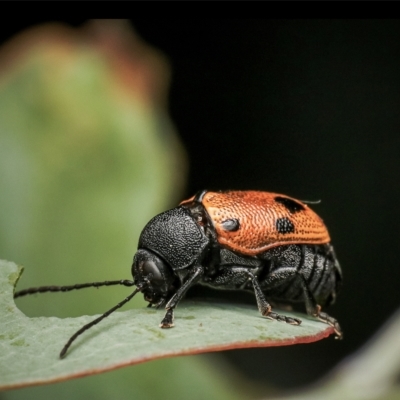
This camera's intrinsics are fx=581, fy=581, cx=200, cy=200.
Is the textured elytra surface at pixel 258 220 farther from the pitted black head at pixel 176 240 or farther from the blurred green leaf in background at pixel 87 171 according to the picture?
the blurred green leaf in background at pixel 87 171

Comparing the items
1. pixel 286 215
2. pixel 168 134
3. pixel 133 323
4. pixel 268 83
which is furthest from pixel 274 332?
pixel 268 83

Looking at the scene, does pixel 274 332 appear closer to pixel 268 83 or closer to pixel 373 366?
pixel 373 366

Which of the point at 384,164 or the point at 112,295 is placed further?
the point at 384,164

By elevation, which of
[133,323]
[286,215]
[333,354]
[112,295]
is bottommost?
[333,354]

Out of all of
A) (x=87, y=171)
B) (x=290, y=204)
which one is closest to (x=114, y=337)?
(x=290, y=204)

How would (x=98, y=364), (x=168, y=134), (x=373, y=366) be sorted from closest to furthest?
(x=98, y=364)
(x=373, y=366)
(x=168, y=134)

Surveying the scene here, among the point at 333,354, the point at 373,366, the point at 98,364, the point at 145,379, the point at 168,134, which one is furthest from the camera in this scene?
the point at 333,354
